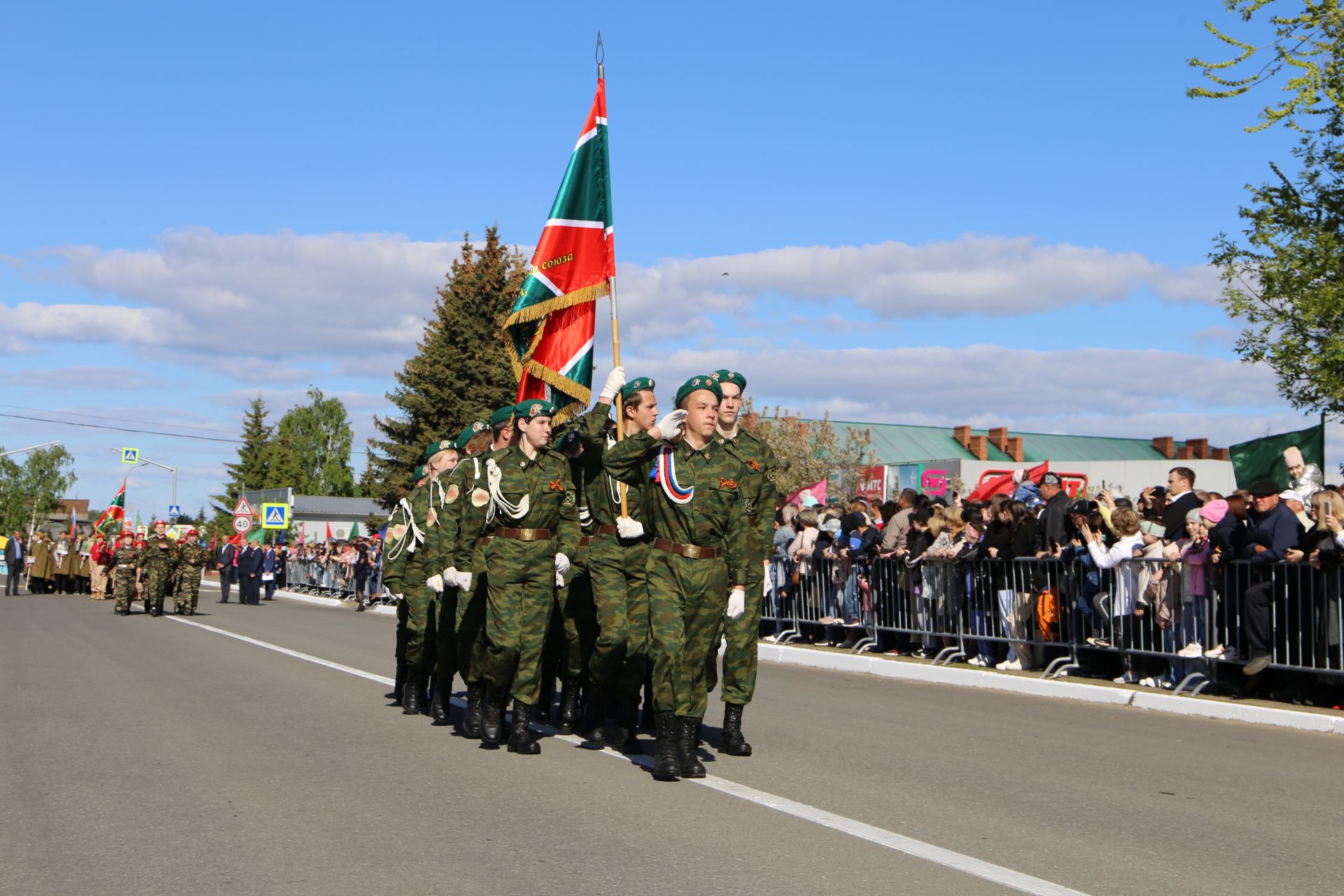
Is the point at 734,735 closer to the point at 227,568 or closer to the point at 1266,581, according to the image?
the point at 1266,581

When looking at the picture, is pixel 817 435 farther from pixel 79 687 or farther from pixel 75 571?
pixel 79 687

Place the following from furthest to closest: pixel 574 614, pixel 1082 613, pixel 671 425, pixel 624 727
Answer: pixel 1082 613 → pixel 574 614 → pixel 624 727 → pixel 671 425

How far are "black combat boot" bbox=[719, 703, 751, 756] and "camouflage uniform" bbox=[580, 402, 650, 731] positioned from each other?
56cm

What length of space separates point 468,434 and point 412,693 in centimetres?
195

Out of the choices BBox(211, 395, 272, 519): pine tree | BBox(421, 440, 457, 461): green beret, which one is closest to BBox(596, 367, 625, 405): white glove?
BBox(421, 440, 457, 461): green beret

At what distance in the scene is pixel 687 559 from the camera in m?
7.52

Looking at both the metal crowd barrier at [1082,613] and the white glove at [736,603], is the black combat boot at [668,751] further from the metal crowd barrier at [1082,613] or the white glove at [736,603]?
the metal crowd barrier at [1082,613]

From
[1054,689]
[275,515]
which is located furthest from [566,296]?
[275,515]

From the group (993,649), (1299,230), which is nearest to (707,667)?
(993,649)

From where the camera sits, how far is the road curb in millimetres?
10789

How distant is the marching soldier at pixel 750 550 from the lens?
313 inches

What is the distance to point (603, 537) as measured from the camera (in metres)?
8.55

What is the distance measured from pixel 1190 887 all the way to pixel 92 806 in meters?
4.79

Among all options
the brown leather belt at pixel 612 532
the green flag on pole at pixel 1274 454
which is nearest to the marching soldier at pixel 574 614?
the brown leather belt at pixel 612 532
